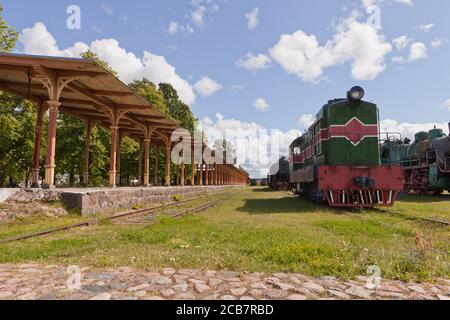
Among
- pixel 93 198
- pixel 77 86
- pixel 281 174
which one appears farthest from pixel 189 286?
pixel 281 174

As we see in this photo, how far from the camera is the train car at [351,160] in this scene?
39.8ft

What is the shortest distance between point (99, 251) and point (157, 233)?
1772 millimetres

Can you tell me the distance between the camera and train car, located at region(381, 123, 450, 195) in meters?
18.6

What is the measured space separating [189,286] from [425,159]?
896 inches

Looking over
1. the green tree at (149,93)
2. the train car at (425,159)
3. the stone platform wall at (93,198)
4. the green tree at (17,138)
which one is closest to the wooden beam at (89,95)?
the stone platform wall at (93,198)

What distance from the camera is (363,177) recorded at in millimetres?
12078

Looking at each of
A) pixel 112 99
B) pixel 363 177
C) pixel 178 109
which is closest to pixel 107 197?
pixel 112 99

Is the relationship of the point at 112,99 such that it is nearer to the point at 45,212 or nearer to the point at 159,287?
the point at 45,212

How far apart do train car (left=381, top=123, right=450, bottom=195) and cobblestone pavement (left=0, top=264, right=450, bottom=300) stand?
1547cm

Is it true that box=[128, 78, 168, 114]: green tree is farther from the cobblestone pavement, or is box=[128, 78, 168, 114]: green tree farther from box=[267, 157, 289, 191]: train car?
the cobblestone pavement

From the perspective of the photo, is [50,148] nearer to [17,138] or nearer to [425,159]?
[17,138]

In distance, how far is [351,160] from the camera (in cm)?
1320

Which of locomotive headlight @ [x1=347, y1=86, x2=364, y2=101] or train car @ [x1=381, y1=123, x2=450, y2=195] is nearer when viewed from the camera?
locomotive headlight @ [x1=347, y1=86, x2=364, y2=101]

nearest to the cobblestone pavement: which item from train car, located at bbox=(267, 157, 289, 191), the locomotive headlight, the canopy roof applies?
the canopy roof
